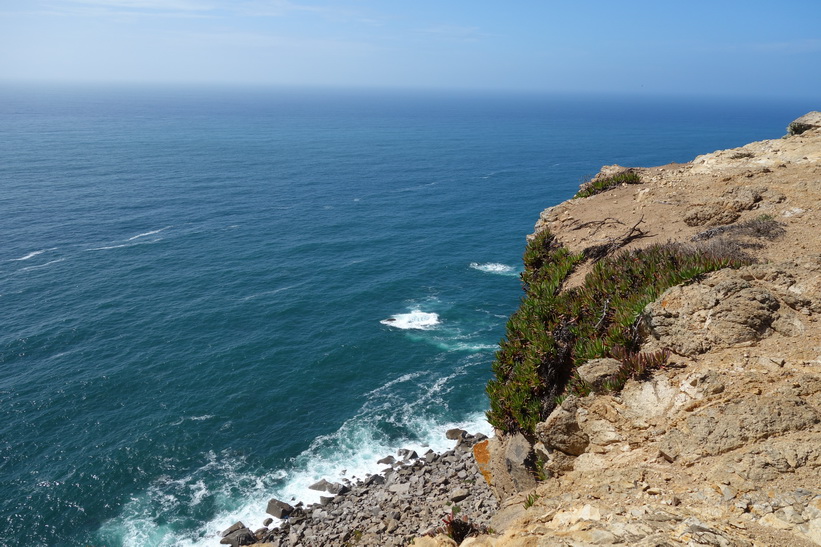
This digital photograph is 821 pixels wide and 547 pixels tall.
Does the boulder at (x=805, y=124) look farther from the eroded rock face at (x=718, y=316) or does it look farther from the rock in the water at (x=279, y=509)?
the rock in the water at (x=279, y=509)

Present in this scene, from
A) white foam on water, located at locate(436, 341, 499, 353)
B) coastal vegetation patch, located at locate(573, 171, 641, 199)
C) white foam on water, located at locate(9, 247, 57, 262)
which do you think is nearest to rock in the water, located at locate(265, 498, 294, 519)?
white foam on water, located at locate(436, 341, 499, 353)

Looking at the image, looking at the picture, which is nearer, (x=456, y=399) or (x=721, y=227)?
(x=721, y=227)

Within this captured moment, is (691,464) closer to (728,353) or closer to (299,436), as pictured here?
(728,353)

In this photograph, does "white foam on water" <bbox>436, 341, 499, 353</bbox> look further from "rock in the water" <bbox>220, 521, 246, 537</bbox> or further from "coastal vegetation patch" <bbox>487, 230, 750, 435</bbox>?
"coastal vegetation patch" <bbox>487, 230, 750, 435</bbox>

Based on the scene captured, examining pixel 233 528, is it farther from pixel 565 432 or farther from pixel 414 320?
pixel 414 320

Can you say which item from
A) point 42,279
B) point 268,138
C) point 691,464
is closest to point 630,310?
point 691,464

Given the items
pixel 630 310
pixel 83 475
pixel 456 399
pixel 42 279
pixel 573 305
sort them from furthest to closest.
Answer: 1. pixel 42 279
2. pixel 456 399
3. pixel 83 475
4. pixel 573 305
5. pixel 630 310

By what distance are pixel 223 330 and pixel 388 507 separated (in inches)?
1123

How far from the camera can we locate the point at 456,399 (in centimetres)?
4288

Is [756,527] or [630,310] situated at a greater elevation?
[630,310]

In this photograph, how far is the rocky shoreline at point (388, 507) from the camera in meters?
26.6

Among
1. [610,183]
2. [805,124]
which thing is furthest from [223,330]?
→ [805,124]

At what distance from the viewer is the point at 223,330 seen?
51000 millimetres

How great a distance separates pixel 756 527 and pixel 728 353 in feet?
16.9
